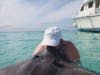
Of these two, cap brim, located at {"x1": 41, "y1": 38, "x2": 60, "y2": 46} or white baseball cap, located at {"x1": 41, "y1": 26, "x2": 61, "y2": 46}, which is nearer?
cap brim, located at {"x1": 41, "y1": 38, "x2": 60, "y2": 46}

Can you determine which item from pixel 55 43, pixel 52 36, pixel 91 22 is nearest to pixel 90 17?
pixel 91 22

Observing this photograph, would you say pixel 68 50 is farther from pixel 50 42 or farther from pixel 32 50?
pixel 32 50

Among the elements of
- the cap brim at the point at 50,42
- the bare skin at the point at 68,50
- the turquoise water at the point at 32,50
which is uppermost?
the cap brim at the point at 50,42

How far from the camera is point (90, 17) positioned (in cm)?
2922

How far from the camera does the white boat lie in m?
28.7

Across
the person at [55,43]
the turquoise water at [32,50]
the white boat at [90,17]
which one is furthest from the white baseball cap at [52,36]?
the white boat at [90,17]

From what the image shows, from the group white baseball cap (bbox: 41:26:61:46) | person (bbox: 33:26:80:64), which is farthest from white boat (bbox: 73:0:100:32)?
white baseball cap (bbox: 41:26:61:46)

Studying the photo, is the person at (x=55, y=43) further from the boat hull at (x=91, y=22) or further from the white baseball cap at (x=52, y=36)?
the boat hull at (x=91, y=22)

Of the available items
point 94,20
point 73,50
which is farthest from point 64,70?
point 94,20

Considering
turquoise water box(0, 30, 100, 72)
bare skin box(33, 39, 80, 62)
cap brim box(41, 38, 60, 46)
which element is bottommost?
turquoise water box(0, 30, 100, 72)

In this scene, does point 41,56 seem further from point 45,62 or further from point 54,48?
point 54,48

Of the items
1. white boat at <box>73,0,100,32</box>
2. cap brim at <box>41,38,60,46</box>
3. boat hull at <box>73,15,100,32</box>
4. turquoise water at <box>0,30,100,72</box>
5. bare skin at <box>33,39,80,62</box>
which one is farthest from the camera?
white boat at <box>73,0,100,32</box>

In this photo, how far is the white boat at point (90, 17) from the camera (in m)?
28.7

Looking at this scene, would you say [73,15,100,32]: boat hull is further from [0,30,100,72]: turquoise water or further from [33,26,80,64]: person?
[33,26,80,64]: person
